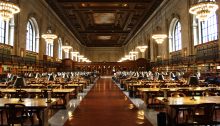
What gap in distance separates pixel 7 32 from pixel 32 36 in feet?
17.8

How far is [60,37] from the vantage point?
111 feet

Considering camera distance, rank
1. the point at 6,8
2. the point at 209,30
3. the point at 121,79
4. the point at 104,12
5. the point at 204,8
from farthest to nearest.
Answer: the point at 104,12, the point at 121,79, the point at 209,30, the point at 204,8, the point at 6,8

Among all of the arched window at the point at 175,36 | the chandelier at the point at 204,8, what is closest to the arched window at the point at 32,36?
the arched window at the point at 175,36

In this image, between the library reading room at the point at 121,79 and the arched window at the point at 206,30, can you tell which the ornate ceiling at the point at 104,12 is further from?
the arched window at the point at 206,30

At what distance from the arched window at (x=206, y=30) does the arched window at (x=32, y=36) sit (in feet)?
45.7

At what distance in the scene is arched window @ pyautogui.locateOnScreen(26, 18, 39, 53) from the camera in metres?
22.3

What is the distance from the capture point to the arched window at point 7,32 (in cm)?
1712

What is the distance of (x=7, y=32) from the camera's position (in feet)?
58.6

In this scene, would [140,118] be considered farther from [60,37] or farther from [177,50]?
→ [60,37]

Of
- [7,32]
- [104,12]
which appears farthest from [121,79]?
[7,32]

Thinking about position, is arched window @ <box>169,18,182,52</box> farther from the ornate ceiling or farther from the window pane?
the window pane

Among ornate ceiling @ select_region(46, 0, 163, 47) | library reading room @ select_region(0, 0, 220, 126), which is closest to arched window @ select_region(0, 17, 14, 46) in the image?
library reading room @ select_region(0, 0, 220, 126)

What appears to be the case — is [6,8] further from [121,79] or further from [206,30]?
[121,79]

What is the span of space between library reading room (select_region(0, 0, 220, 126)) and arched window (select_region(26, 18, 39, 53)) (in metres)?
0.09
